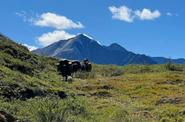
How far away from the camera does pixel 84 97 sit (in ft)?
152

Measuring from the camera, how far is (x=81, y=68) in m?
79.6

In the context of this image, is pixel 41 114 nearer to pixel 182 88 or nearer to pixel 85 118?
pixel 85 118

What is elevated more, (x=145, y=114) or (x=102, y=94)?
(x=102, y=94)

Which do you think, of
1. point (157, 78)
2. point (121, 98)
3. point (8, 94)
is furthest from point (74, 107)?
point (157, 78)

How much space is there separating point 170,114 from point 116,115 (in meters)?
7.94

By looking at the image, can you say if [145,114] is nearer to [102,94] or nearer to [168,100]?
[168,100]

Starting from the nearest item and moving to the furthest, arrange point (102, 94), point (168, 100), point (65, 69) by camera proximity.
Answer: point (168, 100), point (102, 94), point (65, 69)

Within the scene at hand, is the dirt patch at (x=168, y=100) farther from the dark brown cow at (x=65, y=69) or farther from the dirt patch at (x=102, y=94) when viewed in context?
the dark brown cow at (x=65, y=69)

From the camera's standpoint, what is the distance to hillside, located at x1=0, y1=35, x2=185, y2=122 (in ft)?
94.4

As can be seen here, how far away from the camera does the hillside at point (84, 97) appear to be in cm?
2879

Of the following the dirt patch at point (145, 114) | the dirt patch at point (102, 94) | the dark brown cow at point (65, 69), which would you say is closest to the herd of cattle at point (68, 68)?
the dark brown cow at point (65, 69)

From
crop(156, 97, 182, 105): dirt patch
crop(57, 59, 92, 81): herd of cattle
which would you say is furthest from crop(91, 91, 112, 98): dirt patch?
crop(57, 59, 92, 81): herd of cattle

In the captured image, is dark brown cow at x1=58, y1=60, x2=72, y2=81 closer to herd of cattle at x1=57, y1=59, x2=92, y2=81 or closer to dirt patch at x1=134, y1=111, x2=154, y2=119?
herd of cattle at x1=57, y1=59, x2=92, y2=81

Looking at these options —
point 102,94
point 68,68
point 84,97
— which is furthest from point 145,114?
point 68,68
